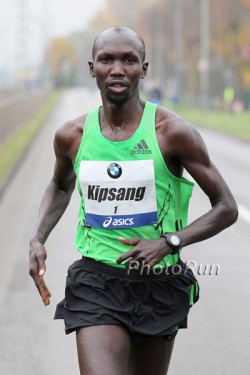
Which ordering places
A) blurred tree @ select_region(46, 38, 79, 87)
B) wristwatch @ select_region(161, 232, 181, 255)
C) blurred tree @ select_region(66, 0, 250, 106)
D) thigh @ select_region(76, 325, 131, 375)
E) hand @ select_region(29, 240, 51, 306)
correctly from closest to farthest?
1. thigh @ select_region(76, 325, 131, 375)
2. wristwatch @ select_region(161, 232, 181, 255)
3. hand @ select_region(29, 240, 51, 306)
4. blurred tree @ select_region(66, 0, 250, 106)
5. blurred tree @ select_region(46, 38, 79, 87)

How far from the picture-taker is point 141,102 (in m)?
4.09

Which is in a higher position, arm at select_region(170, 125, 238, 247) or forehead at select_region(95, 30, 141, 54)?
forehead at select_region(95, 30, 141, 54)

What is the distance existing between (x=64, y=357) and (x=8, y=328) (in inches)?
33.7

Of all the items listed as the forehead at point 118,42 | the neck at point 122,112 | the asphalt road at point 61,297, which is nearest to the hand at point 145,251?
the neck at point 122,112

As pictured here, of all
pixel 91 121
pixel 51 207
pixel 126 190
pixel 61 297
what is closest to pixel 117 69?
pixel 91 121

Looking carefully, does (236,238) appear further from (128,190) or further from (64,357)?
(128,190)

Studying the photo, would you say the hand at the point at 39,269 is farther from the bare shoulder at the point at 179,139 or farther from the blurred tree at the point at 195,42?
the blurred tree at the point at 195,42

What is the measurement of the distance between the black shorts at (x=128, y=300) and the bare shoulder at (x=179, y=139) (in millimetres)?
471

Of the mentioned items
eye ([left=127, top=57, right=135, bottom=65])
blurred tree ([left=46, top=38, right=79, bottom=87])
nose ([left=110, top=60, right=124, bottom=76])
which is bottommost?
blurred tree ([left=46, top=38, right=79, bottom=87])

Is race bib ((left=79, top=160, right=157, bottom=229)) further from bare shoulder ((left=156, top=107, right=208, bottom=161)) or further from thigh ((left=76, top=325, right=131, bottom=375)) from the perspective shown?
thigh ((left=76, top=325, right=131, bottom=375))

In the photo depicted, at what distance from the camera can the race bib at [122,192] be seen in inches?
156

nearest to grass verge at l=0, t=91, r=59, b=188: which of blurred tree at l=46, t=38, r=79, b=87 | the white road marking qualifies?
the white road marking

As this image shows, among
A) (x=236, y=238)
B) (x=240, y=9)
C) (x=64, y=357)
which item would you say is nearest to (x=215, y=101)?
(x=240, y=9)

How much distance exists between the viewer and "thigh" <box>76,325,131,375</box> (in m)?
3.69
